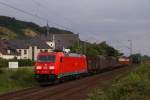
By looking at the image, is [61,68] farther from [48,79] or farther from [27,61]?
[27,61]

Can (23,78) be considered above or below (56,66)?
below

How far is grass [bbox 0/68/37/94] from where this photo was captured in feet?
126

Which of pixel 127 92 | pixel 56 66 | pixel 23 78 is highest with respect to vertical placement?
pixel 56 66

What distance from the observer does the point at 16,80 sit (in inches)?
1631

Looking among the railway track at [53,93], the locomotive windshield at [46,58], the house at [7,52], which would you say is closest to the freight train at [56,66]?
the locomotive windshield at [46,58]

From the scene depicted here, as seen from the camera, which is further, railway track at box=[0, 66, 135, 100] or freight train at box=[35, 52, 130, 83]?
freight train at box=[35, 52, 130, 83]

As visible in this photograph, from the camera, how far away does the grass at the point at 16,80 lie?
38.4 metres

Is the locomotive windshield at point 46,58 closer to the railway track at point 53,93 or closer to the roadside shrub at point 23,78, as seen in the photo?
the roadside shrub at point 23,78

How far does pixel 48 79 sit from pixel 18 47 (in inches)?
3415

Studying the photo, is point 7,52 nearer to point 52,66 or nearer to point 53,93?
point 52,66

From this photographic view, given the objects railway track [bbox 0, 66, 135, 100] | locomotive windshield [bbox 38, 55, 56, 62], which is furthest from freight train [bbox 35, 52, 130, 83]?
railway track [bbox 0, 66, 135, 100]

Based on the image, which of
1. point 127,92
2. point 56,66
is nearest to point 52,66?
point 56,66

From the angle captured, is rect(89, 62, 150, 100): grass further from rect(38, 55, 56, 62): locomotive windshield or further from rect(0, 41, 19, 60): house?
rect(0, 41, 19, 60): house

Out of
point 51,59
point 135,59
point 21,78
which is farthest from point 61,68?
point 135,59
